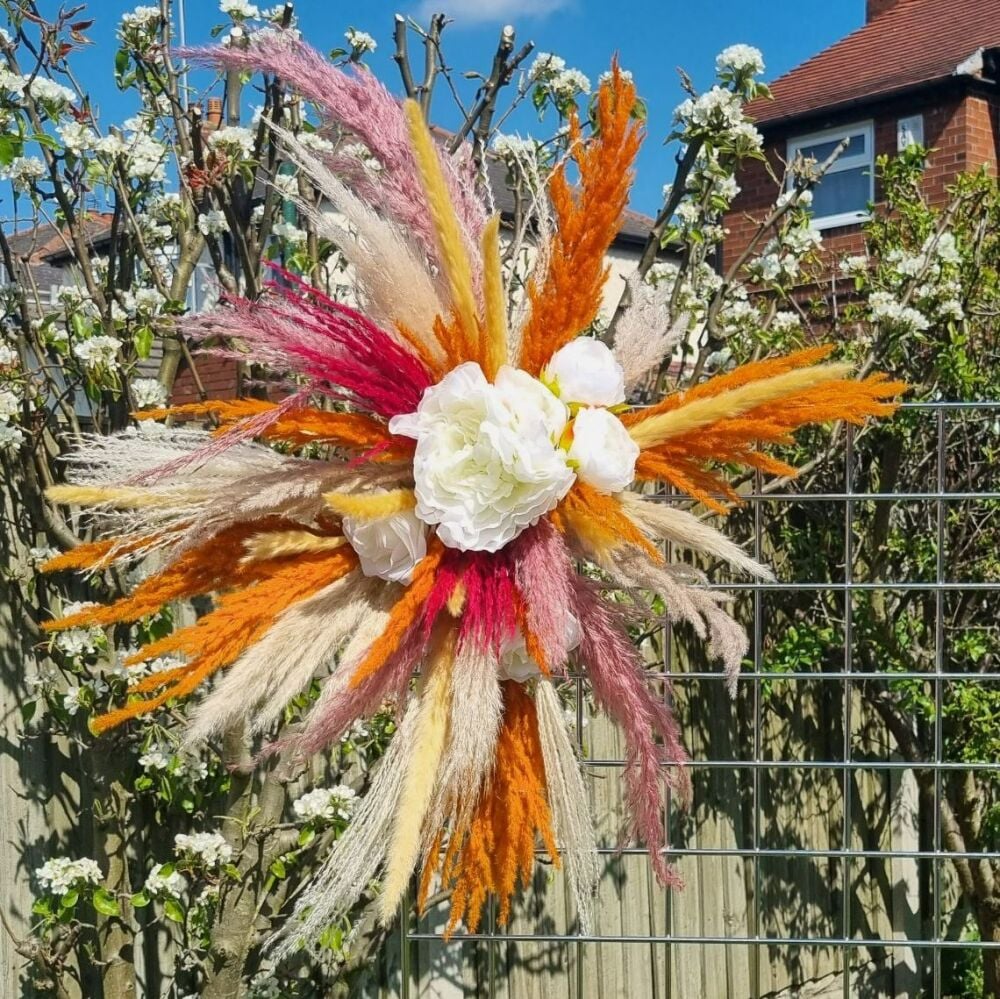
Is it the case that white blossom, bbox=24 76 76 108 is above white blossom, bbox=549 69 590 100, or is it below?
below

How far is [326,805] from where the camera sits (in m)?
2.52

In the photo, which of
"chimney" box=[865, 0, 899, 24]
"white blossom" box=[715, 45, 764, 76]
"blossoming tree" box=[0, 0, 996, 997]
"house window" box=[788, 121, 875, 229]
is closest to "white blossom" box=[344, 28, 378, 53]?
"blossoming tree" box=[0, 0, 996, 997]

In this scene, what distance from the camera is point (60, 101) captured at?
8.36ft

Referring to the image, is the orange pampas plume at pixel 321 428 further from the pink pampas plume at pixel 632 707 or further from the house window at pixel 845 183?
the house window at pixel 845 183

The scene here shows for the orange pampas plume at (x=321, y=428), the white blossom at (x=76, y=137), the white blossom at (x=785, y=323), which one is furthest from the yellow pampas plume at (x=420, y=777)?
the white blossom at (x=785, y=323)

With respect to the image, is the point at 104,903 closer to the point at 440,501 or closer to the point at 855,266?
the point at 440,501

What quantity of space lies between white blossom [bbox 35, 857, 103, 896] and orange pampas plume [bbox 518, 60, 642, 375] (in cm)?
186

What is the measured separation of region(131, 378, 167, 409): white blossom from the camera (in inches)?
97.9

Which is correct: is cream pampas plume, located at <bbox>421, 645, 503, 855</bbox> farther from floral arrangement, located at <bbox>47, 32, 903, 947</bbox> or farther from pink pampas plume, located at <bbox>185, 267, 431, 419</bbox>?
pink pampas plume, located at <bbox>185, 267, 431, 419</bbox>

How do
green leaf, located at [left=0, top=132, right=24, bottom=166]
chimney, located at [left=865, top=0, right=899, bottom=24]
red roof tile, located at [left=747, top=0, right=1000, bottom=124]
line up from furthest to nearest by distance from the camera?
chimney, located at [left=865, top=0, right=899, bottom=24] < red roof tile, located at [left=747, top=0, right=1000, bottom=124] < green leaf, located at [left=0, top=132, right=24, bottom=166]

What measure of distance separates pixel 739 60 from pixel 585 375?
166 centimetres

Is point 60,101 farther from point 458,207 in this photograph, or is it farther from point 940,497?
point 940,497

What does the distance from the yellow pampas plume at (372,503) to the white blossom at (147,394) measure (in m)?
1.43

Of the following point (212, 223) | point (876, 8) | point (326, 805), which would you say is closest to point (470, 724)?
point (326, 805)
